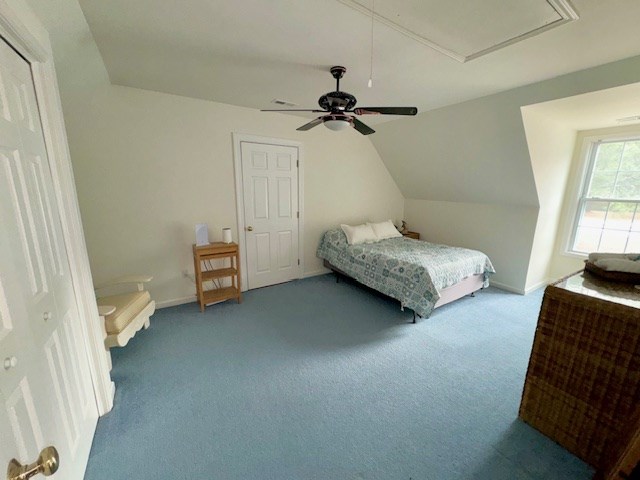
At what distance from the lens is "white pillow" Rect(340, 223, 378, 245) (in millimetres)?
3926

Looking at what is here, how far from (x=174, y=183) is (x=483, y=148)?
3784 millimetres

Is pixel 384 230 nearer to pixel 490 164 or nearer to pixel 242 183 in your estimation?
pixel 490 164

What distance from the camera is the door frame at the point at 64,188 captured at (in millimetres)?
1128

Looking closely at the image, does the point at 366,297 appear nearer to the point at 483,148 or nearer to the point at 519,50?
the point at 483,148

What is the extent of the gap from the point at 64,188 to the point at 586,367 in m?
2.98

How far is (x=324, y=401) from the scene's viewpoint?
1.84m

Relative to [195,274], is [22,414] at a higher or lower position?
higher

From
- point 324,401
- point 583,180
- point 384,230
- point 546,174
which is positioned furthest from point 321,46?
point 583,180

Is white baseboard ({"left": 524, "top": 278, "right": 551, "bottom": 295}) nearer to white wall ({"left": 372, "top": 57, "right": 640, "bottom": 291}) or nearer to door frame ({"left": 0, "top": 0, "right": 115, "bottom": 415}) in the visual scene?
white wall ({"left": 372, "top": 57, "right": 640, "bottom": 291})

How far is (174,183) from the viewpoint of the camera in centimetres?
307

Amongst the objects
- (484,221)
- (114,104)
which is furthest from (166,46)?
(484,221)

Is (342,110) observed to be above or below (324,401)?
above

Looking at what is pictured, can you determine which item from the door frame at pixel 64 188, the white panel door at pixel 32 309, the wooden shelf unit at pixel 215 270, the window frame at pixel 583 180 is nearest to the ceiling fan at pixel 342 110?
the door frame at pixel 64 188

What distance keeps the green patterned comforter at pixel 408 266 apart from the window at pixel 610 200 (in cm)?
161
